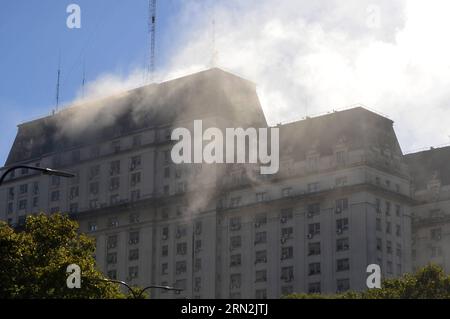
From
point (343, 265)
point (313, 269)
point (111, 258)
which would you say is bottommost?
point (313, 269)

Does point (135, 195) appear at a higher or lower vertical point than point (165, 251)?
higher

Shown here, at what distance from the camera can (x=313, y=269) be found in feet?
468

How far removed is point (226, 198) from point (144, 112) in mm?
26609

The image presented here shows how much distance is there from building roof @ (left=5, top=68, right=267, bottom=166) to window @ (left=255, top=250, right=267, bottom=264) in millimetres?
23073

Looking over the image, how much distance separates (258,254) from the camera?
15000cm

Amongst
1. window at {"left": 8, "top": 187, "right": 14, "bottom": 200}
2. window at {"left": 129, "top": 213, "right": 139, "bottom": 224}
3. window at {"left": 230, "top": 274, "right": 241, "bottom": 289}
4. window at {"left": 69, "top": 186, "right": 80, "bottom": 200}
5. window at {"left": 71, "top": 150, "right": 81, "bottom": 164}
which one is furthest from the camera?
window at {"left": 8, "top": 187, "right": 14, "bottom": 200}

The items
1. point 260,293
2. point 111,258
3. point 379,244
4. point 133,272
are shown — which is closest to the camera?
point 379,244

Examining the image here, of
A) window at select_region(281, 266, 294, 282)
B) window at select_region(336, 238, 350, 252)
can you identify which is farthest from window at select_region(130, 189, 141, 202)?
window at select_region(336, 238, 350, 252)

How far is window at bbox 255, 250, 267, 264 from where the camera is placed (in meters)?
149

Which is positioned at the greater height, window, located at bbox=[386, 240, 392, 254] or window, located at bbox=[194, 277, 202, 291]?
window, located at bbox=[386, 240, 392, 254]

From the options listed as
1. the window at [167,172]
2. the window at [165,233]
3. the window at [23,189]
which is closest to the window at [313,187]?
the window at [165,233]

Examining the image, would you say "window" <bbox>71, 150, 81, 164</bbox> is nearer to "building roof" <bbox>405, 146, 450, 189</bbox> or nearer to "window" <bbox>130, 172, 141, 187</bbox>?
"window" <bbox>130, 172, 141, 187</bbox>

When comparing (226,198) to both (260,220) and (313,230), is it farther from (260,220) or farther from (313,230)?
(313,230)

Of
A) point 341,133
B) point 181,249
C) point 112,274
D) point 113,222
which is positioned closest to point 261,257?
point 181,249
